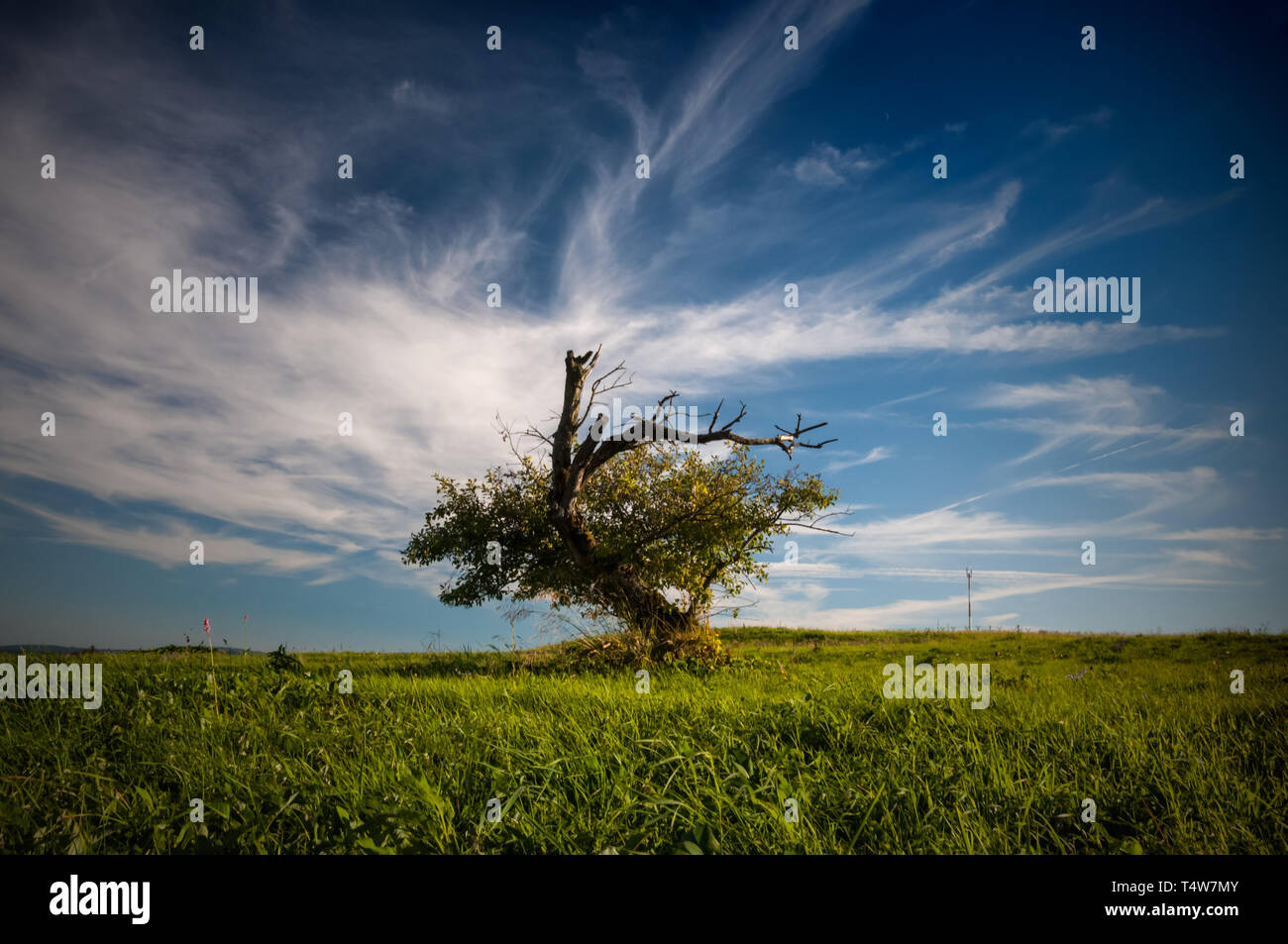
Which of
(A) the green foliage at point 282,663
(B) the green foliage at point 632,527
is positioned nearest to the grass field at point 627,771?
(A) the green foliage at point 282,663

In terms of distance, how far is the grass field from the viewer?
3.93 meters

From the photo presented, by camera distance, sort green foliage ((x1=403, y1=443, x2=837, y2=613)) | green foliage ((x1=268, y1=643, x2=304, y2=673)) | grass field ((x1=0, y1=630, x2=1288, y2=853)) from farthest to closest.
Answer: green foliage ((x1=403, y1=443, x2=837, y2=613)), green foliage ((x1=268, y1=643, x2=304, y2=673)), grass field ((x1=0, y1=630, x2=1288, y2=853))

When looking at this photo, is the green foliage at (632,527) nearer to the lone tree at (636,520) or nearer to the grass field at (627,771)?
the lone tree at (636,520)

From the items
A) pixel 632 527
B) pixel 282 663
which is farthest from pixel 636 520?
pixel 282 663

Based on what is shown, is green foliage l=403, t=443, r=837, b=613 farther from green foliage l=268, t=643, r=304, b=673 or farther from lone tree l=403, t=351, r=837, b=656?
green foliage l=268, t=643, r=304, b=673

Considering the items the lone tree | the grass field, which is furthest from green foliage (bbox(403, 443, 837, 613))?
the grass field

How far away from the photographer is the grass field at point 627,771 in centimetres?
393

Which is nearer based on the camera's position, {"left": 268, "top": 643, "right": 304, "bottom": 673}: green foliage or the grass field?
the grass field

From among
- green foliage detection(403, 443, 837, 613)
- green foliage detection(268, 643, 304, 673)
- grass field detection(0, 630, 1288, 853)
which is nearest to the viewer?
grass field detection(0, 630, 1288, 853)

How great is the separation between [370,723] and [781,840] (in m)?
4.68

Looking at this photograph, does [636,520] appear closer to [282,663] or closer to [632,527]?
[632,527]

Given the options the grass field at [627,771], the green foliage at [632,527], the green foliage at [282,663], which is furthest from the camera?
the green foliage at [632,527]
